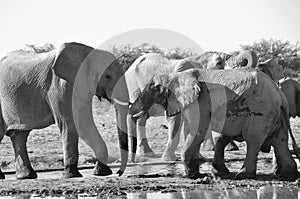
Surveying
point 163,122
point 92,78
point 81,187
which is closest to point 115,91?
point 92,78

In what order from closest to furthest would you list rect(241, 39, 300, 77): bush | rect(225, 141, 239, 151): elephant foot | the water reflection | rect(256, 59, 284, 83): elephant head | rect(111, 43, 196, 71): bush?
the water reflection < rect(256, 59, 284, 83): elephant head < rect(225, 141, 239, 151): elephant foot < rect(111, 43, 196, 71): bush < rect(241, 39, 300, 77): bush

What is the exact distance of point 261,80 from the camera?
31.9 ft

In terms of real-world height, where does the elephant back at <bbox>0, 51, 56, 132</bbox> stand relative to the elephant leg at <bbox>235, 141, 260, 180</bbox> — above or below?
above

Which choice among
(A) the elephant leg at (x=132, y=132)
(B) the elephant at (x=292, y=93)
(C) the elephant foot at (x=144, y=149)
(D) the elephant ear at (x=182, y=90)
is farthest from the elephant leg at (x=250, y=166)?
(C) the elephant foot at (x=144, y=149)

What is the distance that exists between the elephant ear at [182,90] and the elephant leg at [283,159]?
3.76 feet

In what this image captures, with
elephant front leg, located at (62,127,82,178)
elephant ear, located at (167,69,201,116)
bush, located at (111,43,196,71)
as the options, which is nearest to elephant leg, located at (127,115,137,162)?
elephant ear, located at (167,69,201,116)

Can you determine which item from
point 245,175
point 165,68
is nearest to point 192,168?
point 245,175

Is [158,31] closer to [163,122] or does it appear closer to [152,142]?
[152,142]

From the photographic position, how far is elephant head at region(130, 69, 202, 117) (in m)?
9.95

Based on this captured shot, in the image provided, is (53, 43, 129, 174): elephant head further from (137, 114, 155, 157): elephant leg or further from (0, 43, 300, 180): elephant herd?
(137, 114, 155, 157): elephant leg

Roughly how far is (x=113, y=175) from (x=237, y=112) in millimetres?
1870

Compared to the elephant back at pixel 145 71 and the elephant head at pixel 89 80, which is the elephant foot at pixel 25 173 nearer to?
the elephant head at pixel 89 80

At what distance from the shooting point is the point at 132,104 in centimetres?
1020

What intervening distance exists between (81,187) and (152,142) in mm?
6500
